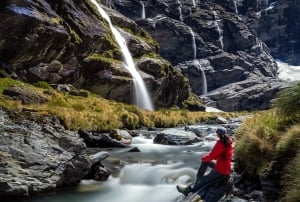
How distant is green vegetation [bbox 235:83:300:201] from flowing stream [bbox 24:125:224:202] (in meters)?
2.95

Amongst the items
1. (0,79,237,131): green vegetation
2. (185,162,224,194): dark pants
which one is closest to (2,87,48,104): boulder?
(0,79,237,131): green vegetation

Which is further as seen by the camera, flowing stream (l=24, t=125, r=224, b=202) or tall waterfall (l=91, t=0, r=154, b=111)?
tall waterfall (l=91, t=0, r=154, b=111)

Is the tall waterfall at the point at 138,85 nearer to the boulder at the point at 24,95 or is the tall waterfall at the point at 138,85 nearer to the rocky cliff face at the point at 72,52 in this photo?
the rocky cliff face at the point at 72,52

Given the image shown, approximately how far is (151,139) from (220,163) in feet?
71.4

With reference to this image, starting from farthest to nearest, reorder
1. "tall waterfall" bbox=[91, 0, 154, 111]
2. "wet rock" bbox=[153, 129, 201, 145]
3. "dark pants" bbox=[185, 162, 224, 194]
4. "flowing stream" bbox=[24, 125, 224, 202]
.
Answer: "tall waterfall" bbox=[91, 0, 154, 111] < "wet rock" bbox=[153, 129, 201, 145] < "flowing stream" bbox=[24, 125, 224, 202] < "dark pants" bbox=[185, 162, 224, 194]

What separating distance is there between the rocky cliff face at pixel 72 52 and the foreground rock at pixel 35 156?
30.2 meters

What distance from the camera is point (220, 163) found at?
1309cm

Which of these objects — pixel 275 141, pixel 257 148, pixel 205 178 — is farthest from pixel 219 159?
pixel 275 141

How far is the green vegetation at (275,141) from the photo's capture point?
13.2 metres

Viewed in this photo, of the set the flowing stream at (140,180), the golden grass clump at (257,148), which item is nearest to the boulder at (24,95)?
the flowing stream at (140,180)

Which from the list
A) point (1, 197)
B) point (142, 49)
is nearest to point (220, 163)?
point (1, 197)

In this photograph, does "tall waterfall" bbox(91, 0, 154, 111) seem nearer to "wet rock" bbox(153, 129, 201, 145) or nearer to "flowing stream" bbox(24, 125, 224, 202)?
"wet rock" bbox(153, 129, 201, 145)

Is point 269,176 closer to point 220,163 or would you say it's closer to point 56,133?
point 220,163

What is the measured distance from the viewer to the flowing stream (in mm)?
16703
